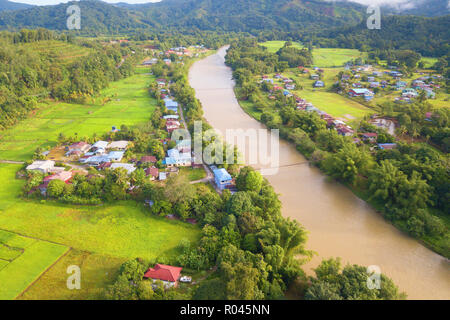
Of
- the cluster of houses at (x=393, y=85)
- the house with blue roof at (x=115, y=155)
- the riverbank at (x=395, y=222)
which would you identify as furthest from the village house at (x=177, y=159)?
the cluster of houses at (x=393, y=85)

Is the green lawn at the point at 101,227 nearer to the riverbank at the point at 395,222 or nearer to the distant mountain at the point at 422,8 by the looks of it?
the riverbank at the point at 395,222

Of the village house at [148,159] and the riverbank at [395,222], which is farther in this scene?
the village house at [148,159]

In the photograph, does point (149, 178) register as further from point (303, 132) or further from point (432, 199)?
point (432, 199)

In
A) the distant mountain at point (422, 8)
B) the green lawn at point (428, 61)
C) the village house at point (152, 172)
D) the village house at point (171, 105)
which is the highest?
the distant mountain at point (422, 8)

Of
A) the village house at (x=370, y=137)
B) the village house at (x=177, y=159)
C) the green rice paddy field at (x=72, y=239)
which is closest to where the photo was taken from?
the green rice paddy field at (x=72, y=239)

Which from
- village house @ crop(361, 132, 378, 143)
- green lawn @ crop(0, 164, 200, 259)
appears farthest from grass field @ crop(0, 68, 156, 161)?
village house @ crop(361, 132, 378, 143)

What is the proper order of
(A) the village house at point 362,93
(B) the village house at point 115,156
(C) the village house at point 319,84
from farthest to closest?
1. (C) the village house at point 319,84
2. (A) the village house at point 362,93
3. (B) the village house at point 115,156

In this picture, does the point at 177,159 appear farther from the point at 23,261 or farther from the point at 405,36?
the point at 405,36

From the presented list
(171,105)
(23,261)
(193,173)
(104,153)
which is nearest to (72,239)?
(23,261)
